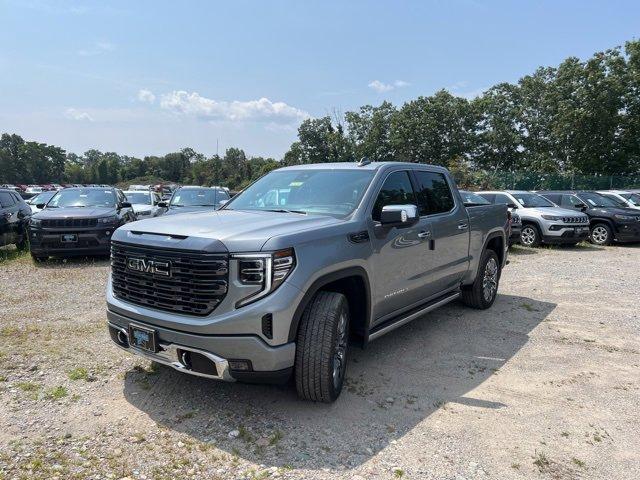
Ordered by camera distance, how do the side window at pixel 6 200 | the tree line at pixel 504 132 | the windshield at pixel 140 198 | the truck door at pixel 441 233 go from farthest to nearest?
1. the tree line at pixel 504 132
2. the windshield at pixel 140 198
3. the side window at pixel 6 200
4. the truck door at pixel 441 233

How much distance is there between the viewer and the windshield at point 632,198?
1688 centimetres

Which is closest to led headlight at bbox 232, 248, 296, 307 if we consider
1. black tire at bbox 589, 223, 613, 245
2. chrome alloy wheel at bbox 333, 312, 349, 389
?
chrome alloy wheel at bbox 333, 312, 349, 389

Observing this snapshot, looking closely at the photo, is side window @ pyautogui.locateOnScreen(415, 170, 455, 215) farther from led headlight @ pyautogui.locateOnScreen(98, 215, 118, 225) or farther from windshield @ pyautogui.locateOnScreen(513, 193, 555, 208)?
windshield @ pyautogui.locateOnScreen(513, 193, 555, 208)

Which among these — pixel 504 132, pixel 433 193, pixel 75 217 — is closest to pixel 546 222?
pixel 433 193

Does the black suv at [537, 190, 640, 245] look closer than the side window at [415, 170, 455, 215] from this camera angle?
No

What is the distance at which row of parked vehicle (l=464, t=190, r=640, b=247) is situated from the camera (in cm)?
1381

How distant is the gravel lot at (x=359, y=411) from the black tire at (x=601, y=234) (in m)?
10.2

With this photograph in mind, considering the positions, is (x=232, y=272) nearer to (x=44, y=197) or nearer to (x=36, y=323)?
(x=36, y=323)

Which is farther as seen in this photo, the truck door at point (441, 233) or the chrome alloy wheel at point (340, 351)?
the truck door at point (441, 233)

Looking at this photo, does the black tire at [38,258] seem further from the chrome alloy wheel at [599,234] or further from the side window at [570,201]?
the chrome alloy wheel at [599,234]

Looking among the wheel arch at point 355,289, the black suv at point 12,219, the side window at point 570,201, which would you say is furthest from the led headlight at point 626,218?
the black suv at point 12,219

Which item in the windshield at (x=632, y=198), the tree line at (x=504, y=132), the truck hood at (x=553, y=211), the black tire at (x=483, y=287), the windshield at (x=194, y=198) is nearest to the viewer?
the black tire at (x=483, y=287)

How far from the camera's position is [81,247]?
974 centimetres

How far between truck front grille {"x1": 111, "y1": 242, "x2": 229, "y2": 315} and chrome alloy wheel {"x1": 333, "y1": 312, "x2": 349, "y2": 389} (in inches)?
38.9
